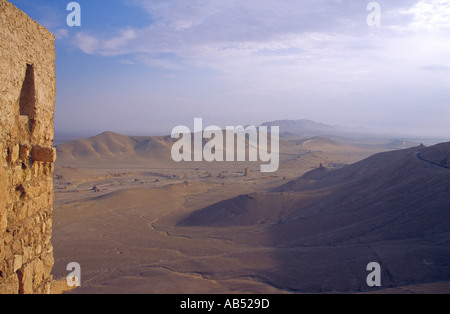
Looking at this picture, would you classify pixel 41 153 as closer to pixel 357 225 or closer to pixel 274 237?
pixel 274 237

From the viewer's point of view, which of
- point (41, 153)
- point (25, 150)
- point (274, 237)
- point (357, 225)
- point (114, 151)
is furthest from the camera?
point (114, 151)

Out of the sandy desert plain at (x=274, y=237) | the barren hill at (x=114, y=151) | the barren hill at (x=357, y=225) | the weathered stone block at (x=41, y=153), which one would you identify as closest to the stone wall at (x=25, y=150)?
the weathered stone block at (x=41, y=153)

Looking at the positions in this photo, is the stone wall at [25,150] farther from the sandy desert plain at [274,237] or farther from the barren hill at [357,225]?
the barren hill at [357,225]

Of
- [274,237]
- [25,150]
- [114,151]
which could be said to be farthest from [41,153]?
[114,151]

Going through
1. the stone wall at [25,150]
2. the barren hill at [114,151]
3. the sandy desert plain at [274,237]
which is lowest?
the sandy desert plain at [274,237]

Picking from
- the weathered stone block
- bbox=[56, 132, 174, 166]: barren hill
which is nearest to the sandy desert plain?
the weathered stone block
